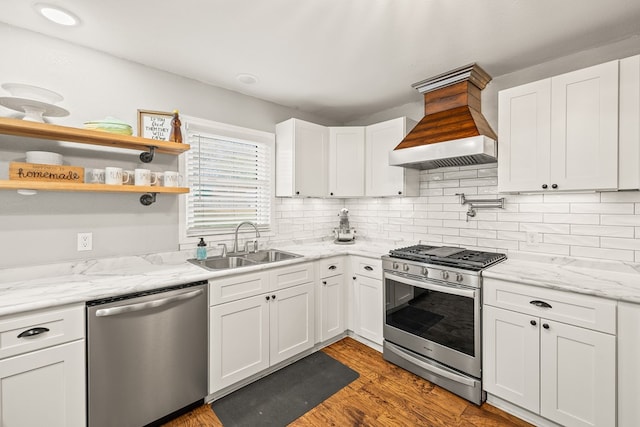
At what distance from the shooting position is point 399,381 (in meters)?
2.36

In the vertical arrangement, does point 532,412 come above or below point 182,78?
below

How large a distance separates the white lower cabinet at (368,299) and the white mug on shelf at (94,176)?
225cm

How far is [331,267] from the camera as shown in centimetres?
288

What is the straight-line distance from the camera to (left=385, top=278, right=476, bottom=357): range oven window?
7.03 ft

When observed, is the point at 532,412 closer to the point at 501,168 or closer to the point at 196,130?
the point at 501,168

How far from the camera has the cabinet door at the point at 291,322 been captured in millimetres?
2436

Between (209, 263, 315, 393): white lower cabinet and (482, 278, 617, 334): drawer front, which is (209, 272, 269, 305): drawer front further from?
(482, 278, 617, 334): drawer front

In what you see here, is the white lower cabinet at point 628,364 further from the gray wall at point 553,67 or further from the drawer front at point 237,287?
the drawer front at point 237,287

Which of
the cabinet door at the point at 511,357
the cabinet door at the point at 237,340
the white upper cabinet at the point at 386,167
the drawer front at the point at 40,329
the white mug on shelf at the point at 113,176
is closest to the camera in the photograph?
the drawer front at the point at 40,329

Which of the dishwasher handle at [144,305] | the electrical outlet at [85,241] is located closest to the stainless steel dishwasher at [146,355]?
the dishwasher handle at [144,305]

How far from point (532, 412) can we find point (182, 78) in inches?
145

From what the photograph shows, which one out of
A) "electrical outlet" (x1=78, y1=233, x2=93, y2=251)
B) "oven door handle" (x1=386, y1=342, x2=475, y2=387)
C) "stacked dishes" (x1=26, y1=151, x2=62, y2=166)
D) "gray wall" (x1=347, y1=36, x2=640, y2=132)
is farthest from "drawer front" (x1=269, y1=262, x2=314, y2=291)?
"gray wall" (x1=347, y1=36, x2=640, y2=132)

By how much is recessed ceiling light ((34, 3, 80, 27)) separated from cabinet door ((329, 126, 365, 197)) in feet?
7.67

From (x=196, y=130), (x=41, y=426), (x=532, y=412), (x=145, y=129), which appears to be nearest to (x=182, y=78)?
(x=196, y=130)
